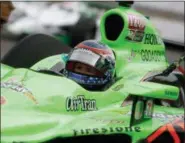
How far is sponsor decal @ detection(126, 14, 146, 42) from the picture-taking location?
4766 millimetres

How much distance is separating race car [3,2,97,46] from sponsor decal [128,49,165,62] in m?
4.01

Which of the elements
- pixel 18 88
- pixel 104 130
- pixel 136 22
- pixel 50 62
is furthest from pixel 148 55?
pixel 18 88

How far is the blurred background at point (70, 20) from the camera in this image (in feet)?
29.3

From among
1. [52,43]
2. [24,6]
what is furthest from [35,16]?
[52,43]

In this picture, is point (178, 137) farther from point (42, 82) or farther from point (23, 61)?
point (23, 61)

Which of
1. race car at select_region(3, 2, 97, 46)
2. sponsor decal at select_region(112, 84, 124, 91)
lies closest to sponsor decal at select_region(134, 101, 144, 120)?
sponsor decal at select_region(112, 84, 124, 91)

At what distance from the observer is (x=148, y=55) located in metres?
4.80

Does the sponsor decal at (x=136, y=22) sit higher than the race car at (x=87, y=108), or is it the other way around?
the sponsor decal at (x=136, y=22)

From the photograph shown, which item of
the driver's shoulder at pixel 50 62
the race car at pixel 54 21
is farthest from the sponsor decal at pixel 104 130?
the race car at pixel 54 21

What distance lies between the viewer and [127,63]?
4.65 metres

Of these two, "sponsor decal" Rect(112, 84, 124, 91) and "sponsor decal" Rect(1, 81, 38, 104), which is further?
"sponsor decal" Rect(112, 84, 124, 91)

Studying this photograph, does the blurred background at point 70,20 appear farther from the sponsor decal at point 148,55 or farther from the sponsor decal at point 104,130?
the sponsor decal at point 104,130

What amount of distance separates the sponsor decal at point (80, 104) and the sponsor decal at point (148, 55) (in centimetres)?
90

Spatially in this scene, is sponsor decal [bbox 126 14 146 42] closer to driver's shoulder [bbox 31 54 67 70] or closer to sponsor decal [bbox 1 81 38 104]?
driver's shoulder [bbox 31 54 67 70]
